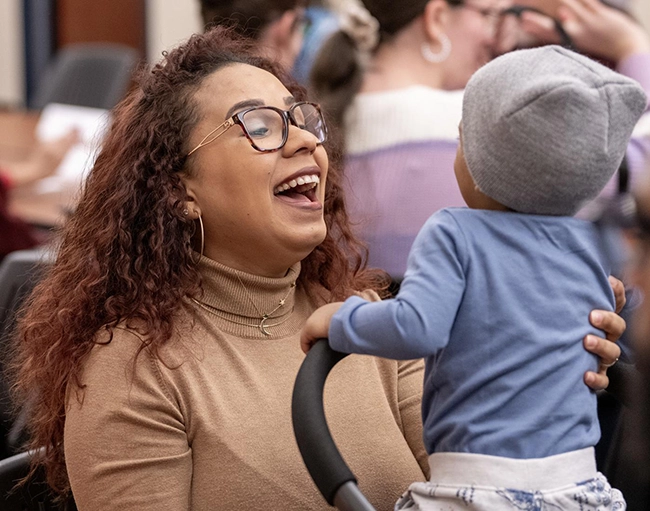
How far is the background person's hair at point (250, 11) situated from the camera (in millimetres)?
2836

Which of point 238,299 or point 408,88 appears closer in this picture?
point 238,299

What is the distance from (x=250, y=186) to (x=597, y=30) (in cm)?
114

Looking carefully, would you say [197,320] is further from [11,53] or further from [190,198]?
[11,53]

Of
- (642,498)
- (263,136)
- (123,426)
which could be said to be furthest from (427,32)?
(642,498)

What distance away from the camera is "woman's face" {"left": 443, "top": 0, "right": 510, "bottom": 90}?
2.24m

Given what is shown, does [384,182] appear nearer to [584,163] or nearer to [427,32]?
[427,32]

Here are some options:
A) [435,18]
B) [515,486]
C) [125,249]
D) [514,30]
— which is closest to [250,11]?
[435,18]

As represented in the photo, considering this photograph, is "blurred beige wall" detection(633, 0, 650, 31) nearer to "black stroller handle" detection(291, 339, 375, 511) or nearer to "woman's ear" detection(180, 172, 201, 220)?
"woman's ear" detection(180, 172, 201, 220)

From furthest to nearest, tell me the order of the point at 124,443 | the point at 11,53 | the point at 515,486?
the point at 11,53 < the point at 124,443 < the point at 515,486

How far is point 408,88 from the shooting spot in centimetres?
221

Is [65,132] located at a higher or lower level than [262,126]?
lower

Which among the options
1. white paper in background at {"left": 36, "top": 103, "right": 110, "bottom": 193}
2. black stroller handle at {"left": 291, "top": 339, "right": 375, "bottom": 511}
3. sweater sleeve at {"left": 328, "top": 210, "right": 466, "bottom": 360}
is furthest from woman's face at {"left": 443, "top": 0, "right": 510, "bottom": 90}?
white paper in background at {"left": 36, "top": 103, "right": 110, "bottom": 193}

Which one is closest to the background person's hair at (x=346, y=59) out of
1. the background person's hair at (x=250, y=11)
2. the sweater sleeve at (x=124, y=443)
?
the background person's hair at (x=250, y=11)

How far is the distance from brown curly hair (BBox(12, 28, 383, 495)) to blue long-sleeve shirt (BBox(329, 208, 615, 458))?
0.43 m
